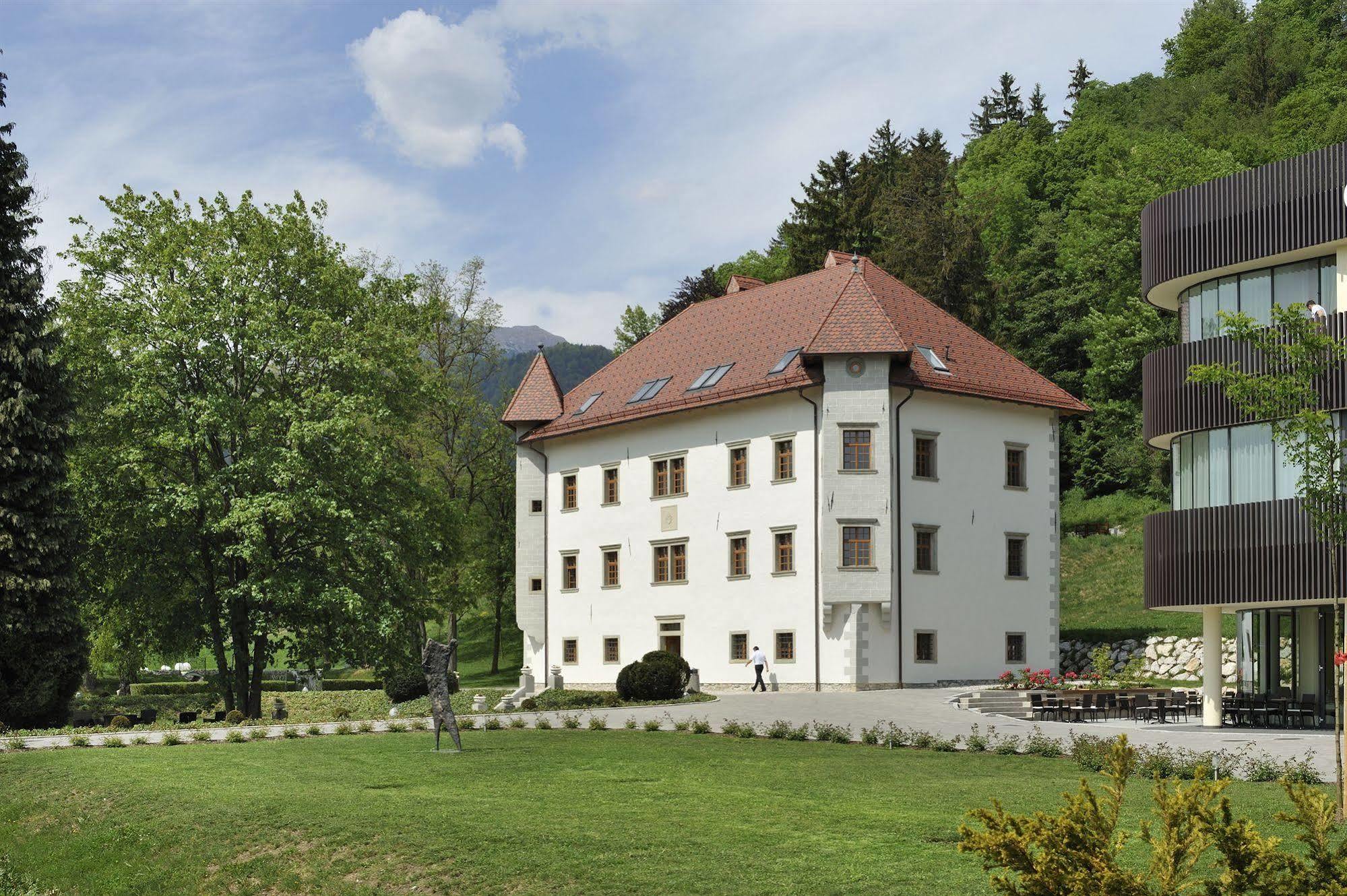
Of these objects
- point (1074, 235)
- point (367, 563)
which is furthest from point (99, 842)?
point (1074, 235)

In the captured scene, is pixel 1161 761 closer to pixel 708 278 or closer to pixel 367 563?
Answer: pixel 367 563

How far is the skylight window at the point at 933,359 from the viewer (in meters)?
44.2

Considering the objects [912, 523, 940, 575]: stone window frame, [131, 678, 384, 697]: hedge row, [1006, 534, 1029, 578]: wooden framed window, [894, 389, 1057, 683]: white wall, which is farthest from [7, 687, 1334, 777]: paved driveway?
[131, 678, 384, 697]: hedge row

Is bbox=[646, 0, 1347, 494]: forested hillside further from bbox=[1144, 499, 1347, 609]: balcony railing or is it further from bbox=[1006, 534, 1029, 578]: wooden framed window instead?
bbox=[1144, 499, 1347, 609]: balcony railing

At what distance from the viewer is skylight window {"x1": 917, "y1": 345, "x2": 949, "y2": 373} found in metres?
44.2

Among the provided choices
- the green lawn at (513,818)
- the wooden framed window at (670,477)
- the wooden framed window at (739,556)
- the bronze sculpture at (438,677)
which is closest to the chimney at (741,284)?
the wooden framed window at (670,477)

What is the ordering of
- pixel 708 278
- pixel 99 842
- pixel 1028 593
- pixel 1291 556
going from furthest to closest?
pixel 708 278 < pixel 1028 593 < pixel 1291 556 < pixel 99 842

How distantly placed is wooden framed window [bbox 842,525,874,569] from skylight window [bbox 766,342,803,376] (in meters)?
5.19

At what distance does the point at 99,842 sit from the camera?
53.3ft

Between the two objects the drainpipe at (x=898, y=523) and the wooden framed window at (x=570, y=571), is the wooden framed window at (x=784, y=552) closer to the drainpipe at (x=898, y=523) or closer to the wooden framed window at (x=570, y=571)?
the drainpipe at (x=898, y=523)

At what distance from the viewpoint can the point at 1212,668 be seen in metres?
28.9

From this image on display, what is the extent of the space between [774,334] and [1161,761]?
29.8 m

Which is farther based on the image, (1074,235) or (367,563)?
(1074,235)

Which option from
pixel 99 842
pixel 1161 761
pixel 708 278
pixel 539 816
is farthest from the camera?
pixel 708 278
